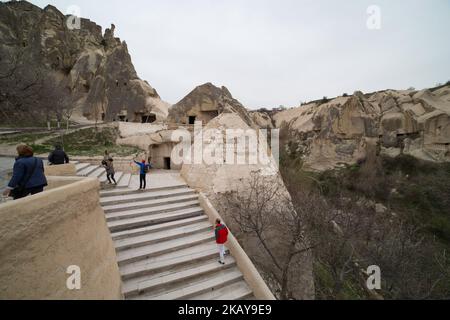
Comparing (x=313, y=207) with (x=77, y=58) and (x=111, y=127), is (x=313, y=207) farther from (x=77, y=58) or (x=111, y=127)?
(x=77, y=58)

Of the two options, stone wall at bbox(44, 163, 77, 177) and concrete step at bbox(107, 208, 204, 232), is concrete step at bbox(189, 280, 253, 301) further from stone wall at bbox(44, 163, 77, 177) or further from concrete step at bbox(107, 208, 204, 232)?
stone wall at bbox(44, 163, 77, 177)

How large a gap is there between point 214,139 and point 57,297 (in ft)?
19.2

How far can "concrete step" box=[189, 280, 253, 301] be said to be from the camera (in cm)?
356

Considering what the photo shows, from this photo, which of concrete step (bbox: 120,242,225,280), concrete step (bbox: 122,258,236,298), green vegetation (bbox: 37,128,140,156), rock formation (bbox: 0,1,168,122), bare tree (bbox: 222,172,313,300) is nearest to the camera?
concrete step (bbox: 122,258,236,298)

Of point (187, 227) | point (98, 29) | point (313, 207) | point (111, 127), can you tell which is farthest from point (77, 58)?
point (313, 207)

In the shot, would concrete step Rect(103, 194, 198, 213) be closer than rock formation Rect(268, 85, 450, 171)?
Yes

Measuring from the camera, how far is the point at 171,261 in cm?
400

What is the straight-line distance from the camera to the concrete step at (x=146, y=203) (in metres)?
4.91

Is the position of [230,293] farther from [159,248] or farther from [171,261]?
[159,248]

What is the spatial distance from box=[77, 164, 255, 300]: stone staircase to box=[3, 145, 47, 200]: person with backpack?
2.10 m

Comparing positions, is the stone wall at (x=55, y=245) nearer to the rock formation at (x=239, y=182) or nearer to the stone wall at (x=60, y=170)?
the stone wall at (x=60, y=170)

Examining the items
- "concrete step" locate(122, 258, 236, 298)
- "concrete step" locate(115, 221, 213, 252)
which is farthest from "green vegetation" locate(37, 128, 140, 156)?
"concrete step" locate(122, 258, 236, 298)

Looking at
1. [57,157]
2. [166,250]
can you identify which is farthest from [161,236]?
[57,157]

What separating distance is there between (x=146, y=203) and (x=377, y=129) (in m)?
24.8
